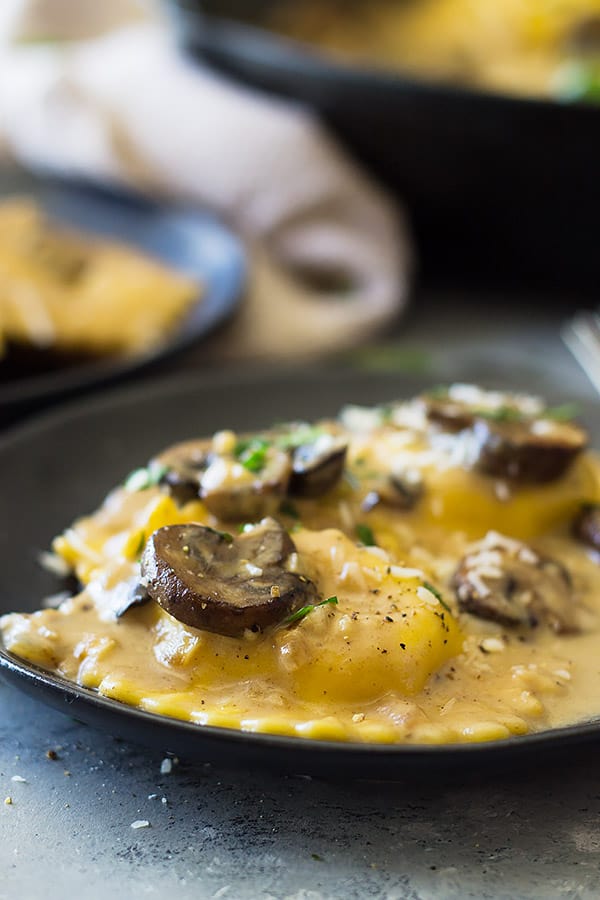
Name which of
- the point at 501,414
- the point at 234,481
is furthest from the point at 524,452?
the point at 234,481

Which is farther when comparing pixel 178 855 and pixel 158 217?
pixel 158 217

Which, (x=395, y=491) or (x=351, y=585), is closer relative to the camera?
(x=351, y=585)

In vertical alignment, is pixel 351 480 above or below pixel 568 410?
above

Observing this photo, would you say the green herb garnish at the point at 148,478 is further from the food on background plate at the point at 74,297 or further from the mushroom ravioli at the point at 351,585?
the food on background plate at the point at 74,297

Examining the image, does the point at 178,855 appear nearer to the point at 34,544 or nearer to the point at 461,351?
the point at 34,544

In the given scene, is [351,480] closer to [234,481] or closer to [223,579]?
[234,481]

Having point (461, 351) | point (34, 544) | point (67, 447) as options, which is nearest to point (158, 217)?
point (461, 351)

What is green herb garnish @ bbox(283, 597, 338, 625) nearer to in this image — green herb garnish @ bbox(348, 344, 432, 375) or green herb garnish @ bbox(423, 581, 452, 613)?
green herb garnish @ bbox(423, 581, 452, 613)

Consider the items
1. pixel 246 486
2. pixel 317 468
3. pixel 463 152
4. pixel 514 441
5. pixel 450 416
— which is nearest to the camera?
pixel 246 486
